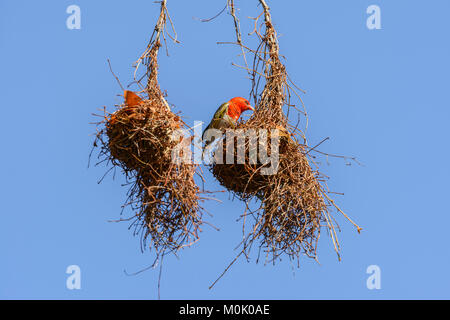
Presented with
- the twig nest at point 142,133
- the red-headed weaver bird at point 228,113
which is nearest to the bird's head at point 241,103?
the red-headed weaver bird at point 228,113

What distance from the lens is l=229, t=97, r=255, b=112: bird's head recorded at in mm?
5031

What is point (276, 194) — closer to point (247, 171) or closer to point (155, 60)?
point (247, 171)

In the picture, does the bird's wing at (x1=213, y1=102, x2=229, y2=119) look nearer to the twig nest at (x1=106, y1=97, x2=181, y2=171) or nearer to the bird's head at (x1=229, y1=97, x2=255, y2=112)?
the bird's head at (x1=229, y1=97, x2=255, y2=112)

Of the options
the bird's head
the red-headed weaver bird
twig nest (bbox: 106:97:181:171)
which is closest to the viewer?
twig nest (bbox: 106:97:181:171)

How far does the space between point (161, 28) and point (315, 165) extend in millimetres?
1124

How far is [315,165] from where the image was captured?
4500mm

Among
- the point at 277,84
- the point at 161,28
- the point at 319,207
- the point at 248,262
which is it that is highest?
the point at 161,28

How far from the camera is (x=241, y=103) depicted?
199 inches

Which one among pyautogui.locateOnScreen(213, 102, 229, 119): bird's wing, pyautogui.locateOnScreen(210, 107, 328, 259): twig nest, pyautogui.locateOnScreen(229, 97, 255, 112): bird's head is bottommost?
pyautogui.locateOnScreen(210, 107, 328, 259): twig nest

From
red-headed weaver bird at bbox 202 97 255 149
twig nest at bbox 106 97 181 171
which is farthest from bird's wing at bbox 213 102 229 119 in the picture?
twig nest at bbox 106 97 181 171

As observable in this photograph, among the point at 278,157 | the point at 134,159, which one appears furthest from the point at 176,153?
the point at 278,157

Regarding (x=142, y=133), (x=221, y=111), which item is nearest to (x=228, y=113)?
(x=221, y=111)

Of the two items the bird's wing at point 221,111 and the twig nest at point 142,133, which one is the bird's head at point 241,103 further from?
the twig nest at point 142,133

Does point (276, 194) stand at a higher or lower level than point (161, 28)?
lower
